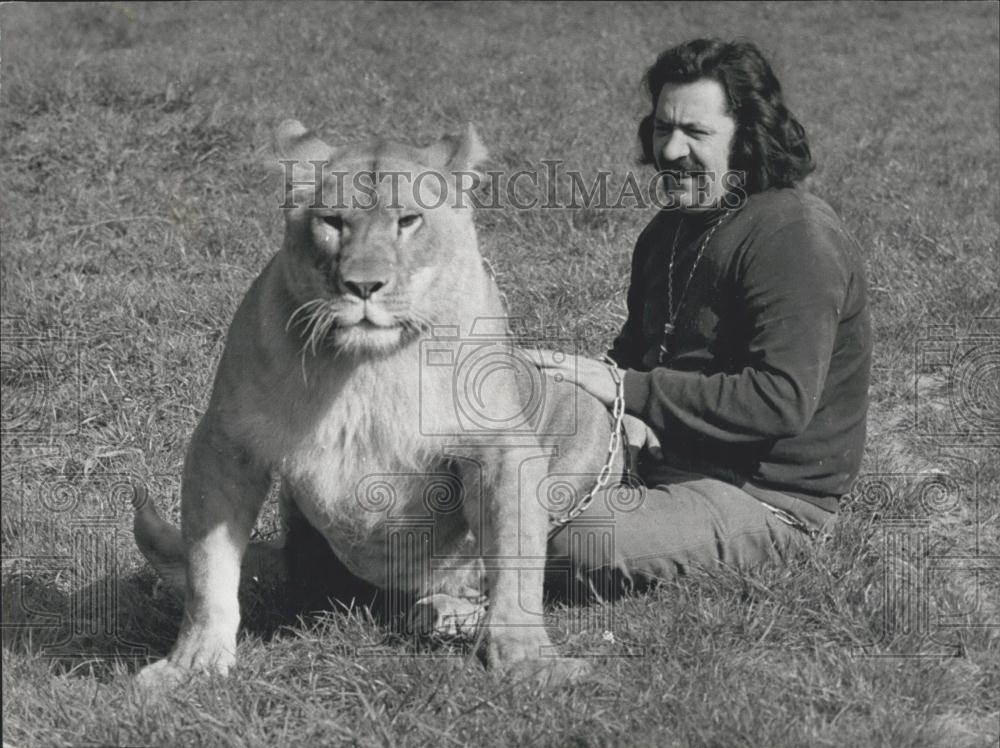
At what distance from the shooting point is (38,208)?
7.01 metres

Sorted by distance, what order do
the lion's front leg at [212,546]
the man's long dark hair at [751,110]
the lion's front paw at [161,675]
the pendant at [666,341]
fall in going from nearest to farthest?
the lion's front paw at [161,675] → the lion's front leg at [212,546] → the man's long dark hair at [751,110] → the pendant at [666,341]

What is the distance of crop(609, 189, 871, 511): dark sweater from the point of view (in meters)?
3.70

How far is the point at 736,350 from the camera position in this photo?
3.94 meters

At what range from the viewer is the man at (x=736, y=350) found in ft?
12.2

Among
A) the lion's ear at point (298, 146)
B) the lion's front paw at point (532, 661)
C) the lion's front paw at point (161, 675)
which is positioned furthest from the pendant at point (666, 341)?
the lion's front paw at point (161, 675)

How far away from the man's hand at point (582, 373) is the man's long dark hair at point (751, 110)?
76 cm

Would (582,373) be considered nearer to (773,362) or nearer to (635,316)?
(773,362)

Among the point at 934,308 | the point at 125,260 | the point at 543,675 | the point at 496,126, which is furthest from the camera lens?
the point at 496,126

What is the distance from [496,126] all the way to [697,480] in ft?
17.6

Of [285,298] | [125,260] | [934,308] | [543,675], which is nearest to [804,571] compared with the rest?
[543,675]

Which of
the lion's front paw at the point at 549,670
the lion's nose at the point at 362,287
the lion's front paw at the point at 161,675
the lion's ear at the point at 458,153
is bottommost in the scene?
the lion's front paw at the point at 161,675

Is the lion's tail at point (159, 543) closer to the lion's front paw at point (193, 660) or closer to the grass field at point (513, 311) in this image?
Answer: the grass field at point (513, 311)

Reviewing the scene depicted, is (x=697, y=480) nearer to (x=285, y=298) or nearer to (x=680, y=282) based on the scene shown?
(x=680, y=282)

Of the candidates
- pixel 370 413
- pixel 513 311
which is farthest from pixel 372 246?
pixel 513 311
